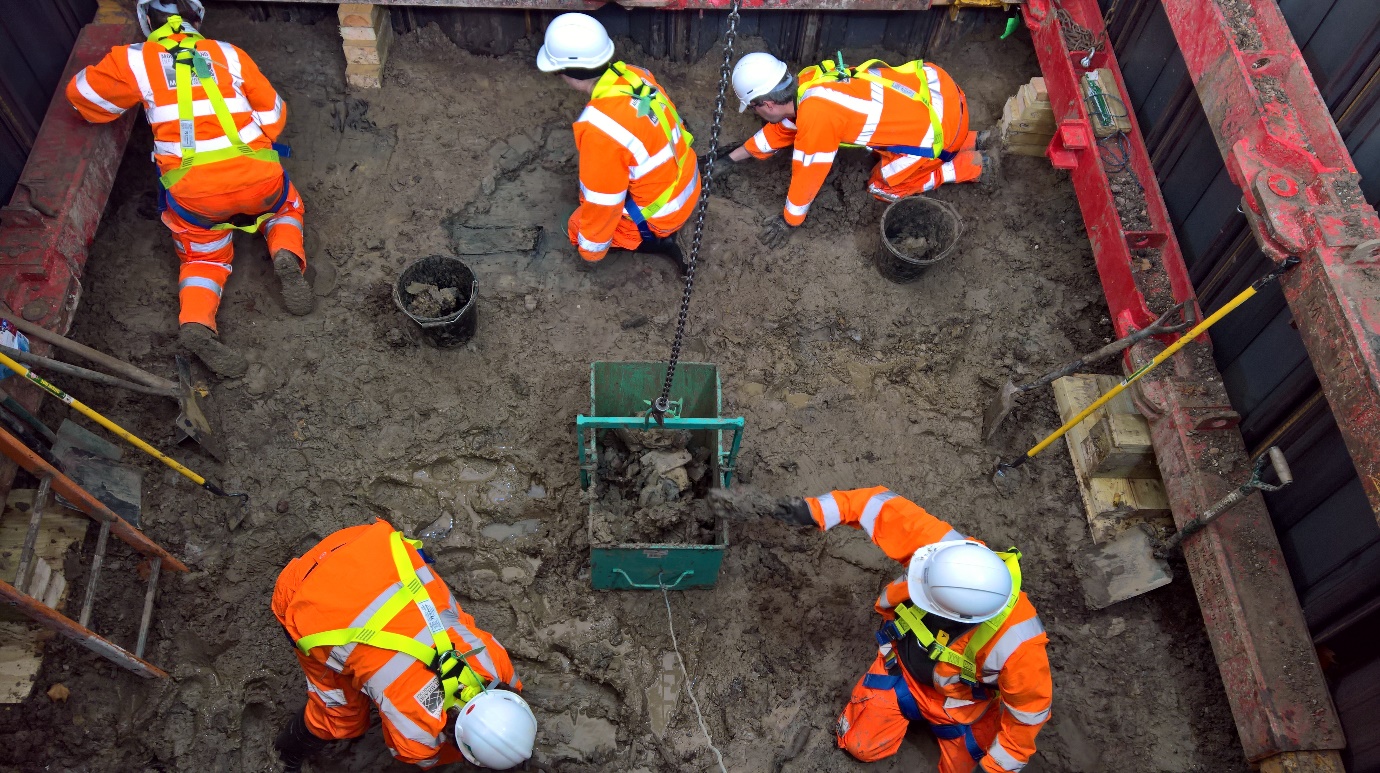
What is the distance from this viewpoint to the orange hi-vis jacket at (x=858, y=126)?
17.5ft

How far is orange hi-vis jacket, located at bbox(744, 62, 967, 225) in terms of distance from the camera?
5.34 m

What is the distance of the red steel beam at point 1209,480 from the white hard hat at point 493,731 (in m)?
3.46

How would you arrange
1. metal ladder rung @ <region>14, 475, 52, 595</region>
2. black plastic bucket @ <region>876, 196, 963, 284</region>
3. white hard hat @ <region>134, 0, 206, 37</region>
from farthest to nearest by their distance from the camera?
black plastic bucket @ <region>876, 196, 963, 284</region> → white hard hat @ <region>134, 0, 206, 37</region> → metal ladder rung @ <region>14, 475, 52, 595</region>

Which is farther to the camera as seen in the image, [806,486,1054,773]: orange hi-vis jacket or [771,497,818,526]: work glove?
[771,497,818,526]: work glove

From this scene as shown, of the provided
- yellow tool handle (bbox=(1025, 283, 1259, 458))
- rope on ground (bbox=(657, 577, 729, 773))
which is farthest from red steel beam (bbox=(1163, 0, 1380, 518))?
rope on ground (bbox=(657, 577, 729, 773))

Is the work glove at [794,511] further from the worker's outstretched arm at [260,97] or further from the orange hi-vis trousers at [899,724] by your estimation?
Result: the worker's outstretched arm at [260,97]

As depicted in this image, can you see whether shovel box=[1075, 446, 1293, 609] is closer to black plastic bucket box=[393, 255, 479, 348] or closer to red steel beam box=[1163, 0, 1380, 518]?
red steel beam box=[1163, 0, 1380, 518]

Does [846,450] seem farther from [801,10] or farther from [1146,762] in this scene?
[801,10]

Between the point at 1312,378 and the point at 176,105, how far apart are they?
613 cm

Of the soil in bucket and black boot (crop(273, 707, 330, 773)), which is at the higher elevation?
the soil in bucket

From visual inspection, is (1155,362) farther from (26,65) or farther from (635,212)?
(26,65)

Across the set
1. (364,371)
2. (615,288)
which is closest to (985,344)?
(615,288)

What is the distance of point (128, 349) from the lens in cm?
504

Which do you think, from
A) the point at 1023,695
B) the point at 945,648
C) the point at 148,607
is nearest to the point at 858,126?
the point at 945,648
